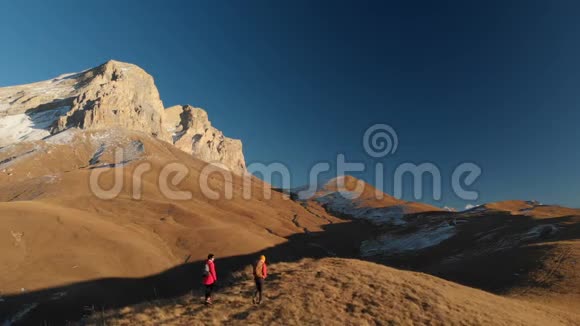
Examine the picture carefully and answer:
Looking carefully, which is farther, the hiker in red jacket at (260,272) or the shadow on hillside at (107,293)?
the shadow on hillside at (107,293)

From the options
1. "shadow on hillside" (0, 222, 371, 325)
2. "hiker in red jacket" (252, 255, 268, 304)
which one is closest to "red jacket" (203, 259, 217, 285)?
"hiker in red jacket" (252, 255, 268, 304)

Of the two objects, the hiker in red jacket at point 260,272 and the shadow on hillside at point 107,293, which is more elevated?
the hiker in red jacket at point 260,272

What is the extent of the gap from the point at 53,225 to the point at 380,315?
68.8 metres

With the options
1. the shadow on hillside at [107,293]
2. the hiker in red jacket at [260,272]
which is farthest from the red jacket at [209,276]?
the shadow on hillside at [107,293]

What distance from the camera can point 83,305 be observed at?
150 feet

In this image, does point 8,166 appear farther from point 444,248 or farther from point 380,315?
point 380,315

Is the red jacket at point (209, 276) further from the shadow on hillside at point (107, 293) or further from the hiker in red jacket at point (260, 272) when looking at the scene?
the shadow on hillside at point (107, 293)

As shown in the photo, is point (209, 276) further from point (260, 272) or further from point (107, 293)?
point (107, 293)

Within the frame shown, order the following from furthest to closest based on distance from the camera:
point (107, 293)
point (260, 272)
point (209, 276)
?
point (107, 293) < point (209, 276) < point (260, 272)

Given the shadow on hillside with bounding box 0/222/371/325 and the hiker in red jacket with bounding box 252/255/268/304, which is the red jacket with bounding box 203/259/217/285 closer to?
the hiker in red jacket with bounding box 252/255/268/304

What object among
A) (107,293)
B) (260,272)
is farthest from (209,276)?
(107,293)

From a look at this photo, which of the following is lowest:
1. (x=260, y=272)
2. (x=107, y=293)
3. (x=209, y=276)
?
(x=107, y=293)

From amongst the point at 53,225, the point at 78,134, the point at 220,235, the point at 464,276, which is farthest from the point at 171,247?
the point at 78,134

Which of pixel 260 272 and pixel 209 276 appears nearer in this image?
pixel 260 272
